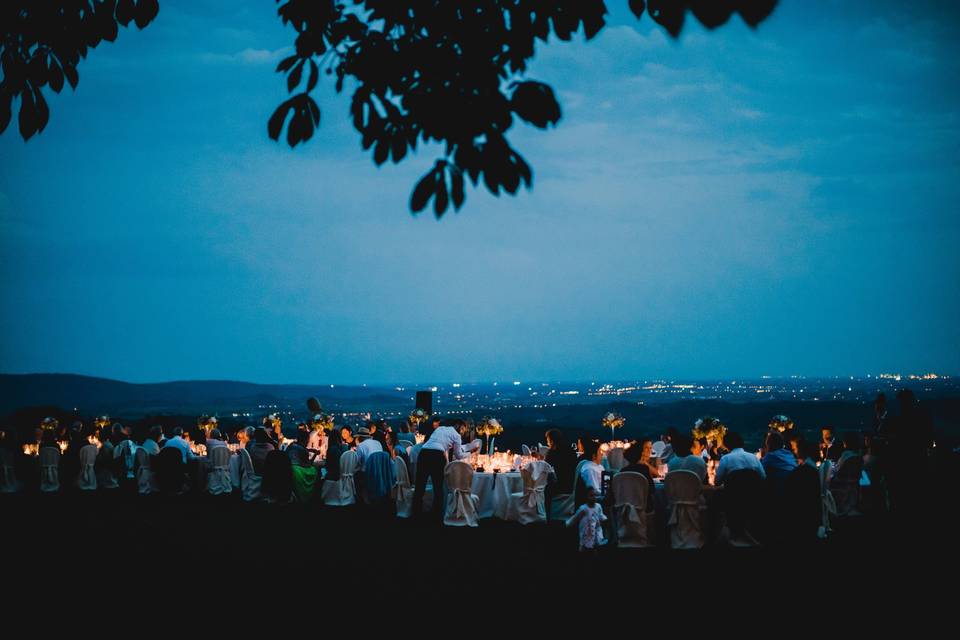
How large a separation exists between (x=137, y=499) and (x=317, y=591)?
326 inches

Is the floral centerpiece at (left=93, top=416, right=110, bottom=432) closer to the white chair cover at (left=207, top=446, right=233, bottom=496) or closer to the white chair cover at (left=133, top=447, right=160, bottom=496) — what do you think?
the white chair cover at (left=133, top=447, right=160, bottom=496)

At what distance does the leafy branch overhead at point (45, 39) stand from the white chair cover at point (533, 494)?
833cm

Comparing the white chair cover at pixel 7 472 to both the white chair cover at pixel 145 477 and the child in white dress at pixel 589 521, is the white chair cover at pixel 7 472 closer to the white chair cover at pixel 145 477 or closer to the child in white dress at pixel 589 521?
the white chair cover at pixel 145 477

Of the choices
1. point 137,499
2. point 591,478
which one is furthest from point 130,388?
point 591,478

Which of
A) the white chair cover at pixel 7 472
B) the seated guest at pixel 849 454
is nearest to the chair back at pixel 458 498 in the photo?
the seated guest at pixel 849 454

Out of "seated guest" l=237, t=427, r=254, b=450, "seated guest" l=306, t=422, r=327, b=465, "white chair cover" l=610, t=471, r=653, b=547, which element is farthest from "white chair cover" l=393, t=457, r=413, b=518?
"seated guest" l=237, t=427, r=254, b=450

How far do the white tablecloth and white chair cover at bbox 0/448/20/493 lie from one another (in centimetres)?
981

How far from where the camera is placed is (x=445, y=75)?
247cm

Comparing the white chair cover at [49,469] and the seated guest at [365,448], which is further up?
the seated guest at [365,448]

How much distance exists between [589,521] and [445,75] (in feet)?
21.8

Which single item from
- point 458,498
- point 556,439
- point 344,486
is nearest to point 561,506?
point 556,439

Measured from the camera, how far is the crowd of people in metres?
8.57

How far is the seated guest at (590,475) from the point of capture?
889cm

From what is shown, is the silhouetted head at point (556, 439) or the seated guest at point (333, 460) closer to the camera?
the silhouetted head at point (556, 439)
